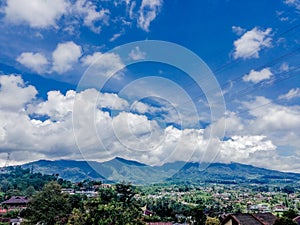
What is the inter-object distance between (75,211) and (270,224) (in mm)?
9378

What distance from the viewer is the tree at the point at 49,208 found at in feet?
58.1

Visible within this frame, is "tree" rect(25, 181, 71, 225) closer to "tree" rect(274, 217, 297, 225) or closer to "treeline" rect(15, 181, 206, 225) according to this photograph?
"treeline" rect(15, 181, 206, 225)

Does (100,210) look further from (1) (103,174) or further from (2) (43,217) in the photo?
(2) (43,217)

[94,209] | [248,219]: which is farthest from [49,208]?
[248,219]

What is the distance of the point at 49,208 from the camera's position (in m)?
17.9

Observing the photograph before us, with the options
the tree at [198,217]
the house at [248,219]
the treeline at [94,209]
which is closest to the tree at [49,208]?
the treeline at [94,209]

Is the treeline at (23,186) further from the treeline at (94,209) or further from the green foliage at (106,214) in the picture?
the green foliage at (106,214)

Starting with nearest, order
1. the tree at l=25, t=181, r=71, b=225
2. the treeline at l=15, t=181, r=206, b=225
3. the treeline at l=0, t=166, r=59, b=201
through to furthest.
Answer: the treeline at l=15, t=181, r=206, b=225
the tree at l=25, t=181, r=71, b=225
the treeline at l=0, t=166, r=59, b=201

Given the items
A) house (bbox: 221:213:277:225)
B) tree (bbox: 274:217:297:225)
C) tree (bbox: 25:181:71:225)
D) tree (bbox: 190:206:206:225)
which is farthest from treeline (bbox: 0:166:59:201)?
tree (bbox: 274:217:297:225)

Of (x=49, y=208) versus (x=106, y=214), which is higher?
(x=106, y=214)

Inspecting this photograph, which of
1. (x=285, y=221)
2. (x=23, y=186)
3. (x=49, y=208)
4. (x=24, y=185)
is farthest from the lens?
(x=24, y=185)

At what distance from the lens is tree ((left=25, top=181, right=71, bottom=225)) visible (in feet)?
58.1

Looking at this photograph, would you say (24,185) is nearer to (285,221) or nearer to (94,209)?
(94,209)

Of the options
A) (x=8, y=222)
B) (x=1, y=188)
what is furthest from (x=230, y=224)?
(x=1, y=188)
